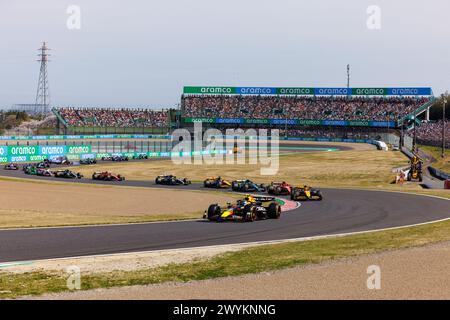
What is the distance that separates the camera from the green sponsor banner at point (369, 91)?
436ft

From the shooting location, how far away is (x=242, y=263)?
58.1 feet

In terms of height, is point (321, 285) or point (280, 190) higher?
A: point (321, 285)

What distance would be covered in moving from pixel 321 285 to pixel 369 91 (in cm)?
12429

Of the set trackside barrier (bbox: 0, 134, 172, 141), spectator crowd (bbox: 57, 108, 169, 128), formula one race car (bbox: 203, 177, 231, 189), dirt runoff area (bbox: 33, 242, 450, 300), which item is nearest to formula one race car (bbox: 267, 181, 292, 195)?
formula one race car (bbox: 203, 177, 231, 189)

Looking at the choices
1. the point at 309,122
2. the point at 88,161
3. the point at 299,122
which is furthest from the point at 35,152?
the point at 309,122

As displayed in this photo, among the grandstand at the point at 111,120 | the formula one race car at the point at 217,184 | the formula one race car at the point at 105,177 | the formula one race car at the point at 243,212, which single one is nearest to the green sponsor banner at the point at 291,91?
the grandstand at the point at 111,120

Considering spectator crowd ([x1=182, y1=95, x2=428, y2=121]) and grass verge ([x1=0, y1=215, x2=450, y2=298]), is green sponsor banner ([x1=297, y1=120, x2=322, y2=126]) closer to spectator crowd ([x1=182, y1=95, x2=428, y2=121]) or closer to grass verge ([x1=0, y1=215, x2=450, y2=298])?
spectator crowd ([x1=182, y1=95, x2=428, y2=121])

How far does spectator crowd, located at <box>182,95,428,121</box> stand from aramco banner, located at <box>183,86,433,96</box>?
1468mm

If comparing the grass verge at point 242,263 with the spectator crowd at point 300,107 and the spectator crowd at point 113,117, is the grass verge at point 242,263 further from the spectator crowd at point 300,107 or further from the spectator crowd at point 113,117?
the spectator crowd at point 113,117

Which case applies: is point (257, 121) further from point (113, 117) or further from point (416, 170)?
point (416, 170)

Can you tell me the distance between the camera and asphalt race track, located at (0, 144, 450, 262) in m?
20.5

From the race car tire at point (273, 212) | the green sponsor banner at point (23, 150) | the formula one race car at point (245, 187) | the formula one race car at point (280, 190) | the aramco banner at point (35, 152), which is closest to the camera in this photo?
the race car tire at point (273, 212)

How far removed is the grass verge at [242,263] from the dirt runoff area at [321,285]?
23.6 inches
